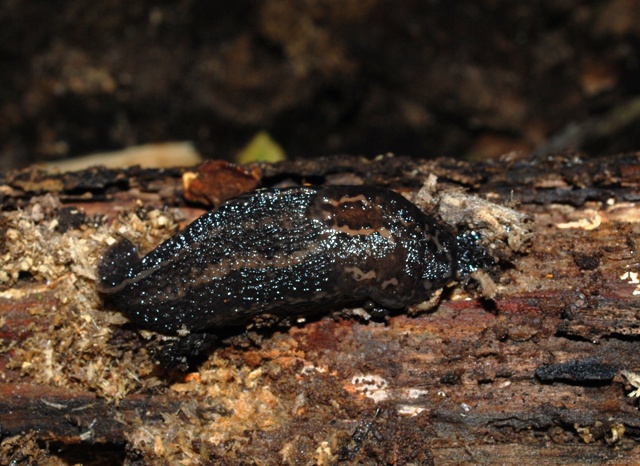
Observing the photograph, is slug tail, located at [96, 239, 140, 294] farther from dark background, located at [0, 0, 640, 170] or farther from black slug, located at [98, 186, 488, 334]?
dark background, located at [0, 0, 640, 170]

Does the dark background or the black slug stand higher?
the dark background

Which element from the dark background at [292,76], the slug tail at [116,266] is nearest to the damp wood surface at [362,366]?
the slug tail at [116,266]

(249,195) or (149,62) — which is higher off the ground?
(149,62)

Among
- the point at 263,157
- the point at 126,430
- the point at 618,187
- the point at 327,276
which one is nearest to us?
the point at 327,276

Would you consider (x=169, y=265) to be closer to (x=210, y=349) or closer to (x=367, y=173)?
(x=210, y=349)

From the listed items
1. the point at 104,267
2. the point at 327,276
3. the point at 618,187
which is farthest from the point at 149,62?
the point at 618,187

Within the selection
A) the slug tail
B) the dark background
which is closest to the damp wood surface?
the slug tail

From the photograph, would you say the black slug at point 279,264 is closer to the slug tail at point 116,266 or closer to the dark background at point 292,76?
the slug tail at point 116,266
